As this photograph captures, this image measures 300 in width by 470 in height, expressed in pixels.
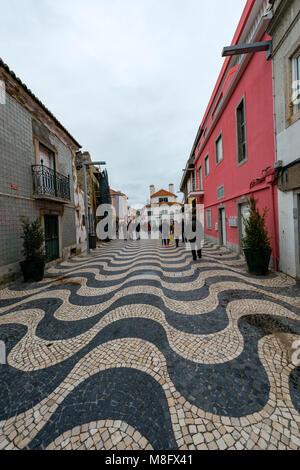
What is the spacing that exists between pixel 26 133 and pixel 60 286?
5.67 metres

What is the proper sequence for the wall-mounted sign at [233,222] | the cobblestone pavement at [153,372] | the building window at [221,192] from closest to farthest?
the cobblestone pavement at [153,372] < the wall-mounted sign at [233,222] < the building window at [221,192]

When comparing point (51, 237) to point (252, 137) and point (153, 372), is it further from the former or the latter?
point (252, 137)

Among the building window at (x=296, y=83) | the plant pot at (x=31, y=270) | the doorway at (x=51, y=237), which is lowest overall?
the plant pot at (x=31, y=270)

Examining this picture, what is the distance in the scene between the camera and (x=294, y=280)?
14.8 feet

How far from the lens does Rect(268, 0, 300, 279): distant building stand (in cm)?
424

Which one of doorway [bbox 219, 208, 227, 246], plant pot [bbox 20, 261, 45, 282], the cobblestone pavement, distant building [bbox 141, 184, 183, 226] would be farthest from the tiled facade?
distant building [bbox 141, 184, 183, 226]

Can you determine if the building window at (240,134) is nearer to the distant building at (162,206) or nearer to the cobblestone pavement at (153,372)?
the cobblestone pavement at (153,372)

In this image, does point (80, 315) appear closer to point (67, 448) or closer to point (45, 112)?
point (67, 448)

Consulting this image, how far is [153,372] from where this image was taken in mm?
1943

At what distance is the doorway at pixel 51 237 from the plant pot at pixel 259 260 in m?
7.66

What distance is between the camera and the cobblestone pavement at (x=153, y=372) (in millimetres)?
1370

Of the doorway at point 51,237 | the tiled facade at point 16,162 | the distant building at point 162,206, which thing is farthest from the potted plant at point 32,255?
the distant building at point 162,206

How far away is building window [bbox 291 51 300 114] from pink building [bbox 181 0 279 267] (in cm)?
75

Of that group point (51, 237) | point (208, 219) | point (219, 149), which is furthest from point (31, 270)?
point (208, 219)
